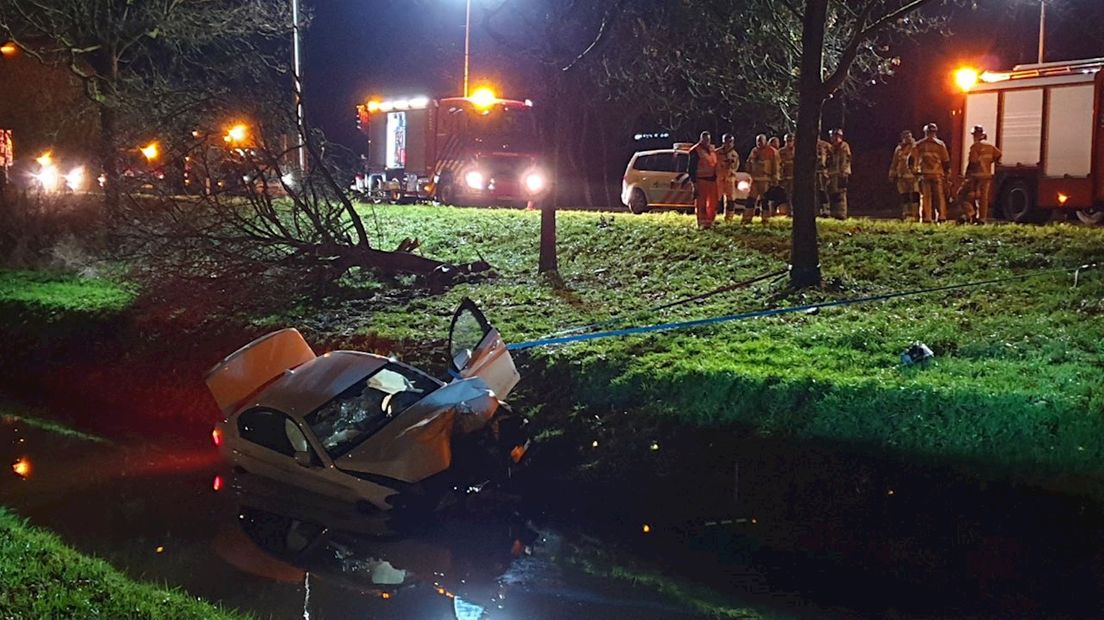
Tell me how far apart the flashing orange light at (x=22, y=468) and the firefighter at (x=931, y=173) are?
12668 millimetres

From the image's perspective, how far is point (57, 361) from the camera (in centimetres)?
1652

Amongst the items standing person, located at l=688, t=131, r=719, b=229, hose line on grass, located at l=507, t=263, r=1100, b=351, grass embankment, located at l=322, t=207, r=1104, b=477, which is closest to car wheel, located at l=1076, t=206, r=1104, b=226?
grass embankment, located at l=322, t=207, r=1104, b=477

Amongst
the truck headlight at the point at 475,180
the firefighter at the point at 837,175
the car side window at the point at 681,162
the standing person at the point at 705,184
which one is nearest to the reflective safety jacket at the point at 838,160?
the firefighter at the point at 837,175

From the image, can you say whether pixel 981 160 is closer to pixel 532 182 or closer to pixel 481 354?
pixel 481 354

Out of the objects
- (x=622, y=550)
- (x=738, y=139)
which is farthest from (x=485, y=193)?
(x=622, y=550)

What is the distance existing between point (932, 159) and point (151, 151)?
11584mm

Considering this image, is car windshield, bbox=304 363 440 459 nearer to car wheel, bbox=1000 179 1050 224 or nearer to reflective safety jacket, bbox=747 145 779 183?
reflective safety jacket, bbox=747 145 779 183

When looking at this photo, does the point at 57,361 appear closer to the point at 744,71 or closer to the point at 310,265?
the point at 310,265

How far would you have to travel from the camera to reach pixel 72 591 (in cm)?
651

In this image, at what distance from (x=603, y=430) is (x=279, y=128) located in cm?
864

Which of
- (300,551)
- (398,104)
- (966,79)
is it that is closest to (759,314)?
(300,551)

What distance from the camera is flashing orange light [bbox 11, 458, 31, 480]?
35.0 feet

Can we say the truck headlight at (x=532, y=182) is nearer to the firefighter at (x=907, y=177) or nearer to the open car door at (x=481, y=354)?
the firefighter at (x=907, y=177)

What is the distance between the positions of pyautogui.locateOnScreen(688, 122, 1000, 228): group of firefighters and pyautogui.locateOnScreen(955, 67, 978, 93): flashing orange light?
387cm
